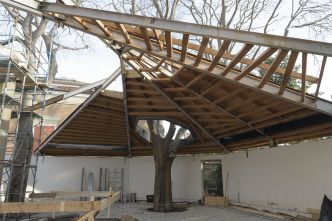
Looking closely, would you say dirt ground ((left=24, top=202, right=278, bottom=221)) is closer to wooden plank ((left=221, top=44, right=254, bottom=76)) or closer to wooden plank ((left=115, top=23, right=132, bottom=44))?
wooden plank ((left=221, top=44, right=254, bottom=76))

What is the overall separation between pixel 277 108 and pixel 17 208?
7.61 m

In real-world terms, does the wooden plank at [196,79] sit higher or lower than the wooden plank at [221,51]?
higher

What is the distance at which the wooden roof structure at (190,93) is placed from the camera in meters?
4.98

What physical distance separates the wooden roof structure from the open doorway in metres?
1.44

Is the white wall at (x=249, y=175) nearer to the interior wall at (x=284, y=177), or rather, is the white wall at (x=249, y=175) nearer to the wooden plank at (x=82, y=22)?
the interior wall at (x=284, y=177)

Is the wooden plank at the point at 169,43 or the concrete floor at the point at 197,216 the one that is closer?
the wooden plank at the point at 169,43

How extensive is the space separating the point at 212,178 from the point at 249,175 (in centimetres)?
383

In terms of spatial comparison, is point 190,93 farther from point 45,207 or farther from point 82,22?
point 45,207

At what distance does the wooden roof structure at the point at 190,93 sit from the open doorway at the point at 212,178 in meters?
1.44

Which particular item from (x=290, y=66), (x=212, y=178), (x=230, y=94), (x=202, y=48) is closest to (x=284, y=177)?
(x=230, y=94)

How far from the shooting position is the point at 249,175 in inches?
483

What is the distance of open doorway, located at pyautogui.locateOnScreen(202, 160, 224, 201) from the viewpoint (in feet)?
49.3

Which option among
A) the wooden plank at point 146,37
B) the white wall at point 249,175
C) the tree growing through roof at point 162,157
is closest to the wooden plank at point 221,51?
the wooden plank at point 146,37

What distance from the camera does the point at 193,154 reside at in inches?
608
